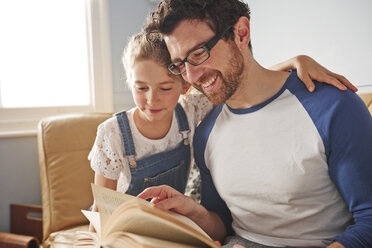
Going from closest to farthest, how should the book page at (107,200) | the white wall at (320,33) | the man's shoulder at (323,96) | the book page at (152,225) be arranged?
the book page at (152,225)
the book page at (107,200)
the man's shoulder at (323,96)
the white wall at (320,33)

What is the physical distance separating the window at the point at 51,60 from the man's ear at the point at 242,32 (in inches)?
72.4

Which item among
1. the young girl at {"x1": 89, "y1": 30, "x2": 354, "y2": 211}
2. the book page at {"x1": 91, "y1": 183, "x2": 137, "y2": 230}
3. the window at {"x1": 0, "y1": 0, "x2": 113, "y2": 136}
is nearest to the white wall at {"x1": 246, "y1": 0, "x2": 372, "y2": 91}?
the young girl at {"x1": 89, "y1": 30, "x2": 354, "y2": 211}

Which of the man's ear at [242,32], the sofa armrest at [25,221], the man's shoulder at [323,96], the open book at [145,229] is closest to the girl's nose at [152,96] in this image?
the man's ear at [242,32]

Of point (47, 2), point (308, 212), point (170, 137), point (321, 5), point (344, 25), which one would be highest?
point (47, 2)

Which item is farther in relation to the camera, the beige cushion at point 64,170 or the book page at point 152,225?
the beige cushion at point 64,170

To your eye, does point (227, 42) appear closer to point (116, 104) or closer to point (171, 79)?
point (171, 79)

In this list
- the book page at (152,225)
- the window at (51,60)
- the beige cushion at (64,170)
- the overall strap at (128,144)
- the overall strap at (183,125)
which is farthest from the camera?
the window at (51,60)

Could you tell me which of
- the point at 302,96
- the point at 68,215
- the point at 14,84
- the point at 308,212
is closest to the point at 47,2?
the point at 14,84

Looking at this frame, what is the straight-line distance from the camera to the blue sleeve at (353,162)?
0.82 meters

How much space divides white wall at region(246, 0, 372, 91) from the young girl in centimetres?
76

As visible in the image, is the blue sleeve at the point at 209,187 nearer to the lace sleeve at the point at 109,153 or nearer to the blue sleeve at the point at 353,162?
the lace sleeve at the point at 109,153

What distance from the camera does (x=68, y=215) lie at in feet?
6.70

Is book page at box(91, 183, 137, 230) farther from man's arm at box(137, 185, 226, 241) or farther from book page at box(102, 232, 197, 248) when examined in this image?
man's arm at box(137, 185, 226, 241)

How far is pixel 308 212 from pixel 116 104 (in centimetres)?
219
